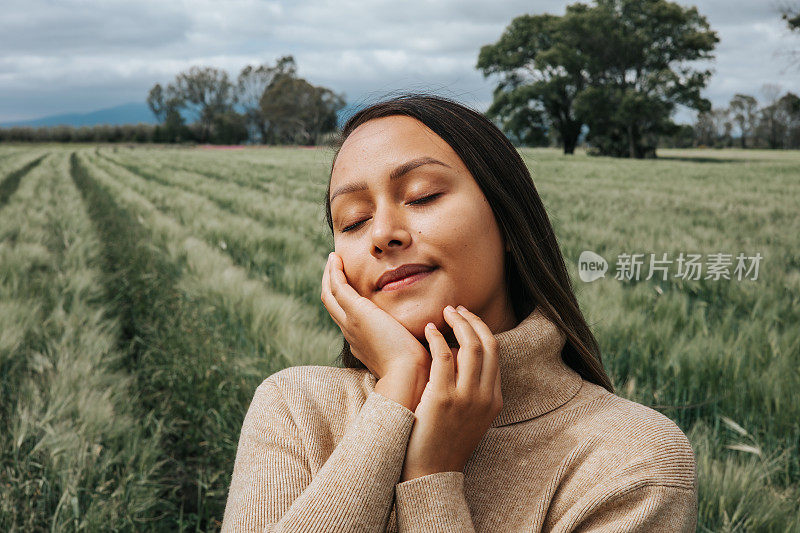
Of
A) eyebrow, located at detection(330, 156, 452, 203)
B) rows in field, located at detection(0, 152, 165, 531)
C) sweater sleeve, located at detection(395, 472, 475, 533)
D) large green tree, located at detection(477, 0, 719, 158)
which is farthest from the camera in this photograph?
large green tree, located at detection(477, 0, 719, 158)

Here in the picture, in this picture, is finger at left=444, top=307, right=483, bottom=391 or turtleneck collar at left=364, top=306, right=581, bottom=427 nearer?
finger at left=444, top=307, right=483, bottom=391

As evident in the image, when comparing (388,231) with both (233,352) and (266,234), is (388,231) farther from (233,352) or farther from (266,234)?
(266,234)

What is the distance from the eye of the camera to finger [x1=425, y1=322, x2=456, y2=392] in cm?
89

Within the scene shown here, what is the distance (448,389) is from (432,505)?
0.54ft

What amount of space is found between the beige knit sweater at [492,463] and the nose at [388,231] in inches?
9.9

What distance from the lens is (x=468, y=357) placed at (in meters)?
0.91

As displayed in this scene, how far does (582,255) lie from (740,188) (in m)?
3.83

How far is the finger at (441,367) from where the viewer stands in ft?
2.92

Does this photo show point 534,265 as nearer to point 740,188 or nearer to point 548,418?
point 548,418

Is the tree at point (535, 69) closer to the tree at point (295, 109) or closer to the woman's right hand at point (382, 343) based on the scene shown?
the woman's right hand at point (382, 343)

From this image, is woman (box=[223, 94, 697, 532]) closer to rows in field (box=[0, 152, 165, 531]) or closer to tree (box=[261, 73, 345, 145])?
rows in field (box=[0, 152, 165, 531])

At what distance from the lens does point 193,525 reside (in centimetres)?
215

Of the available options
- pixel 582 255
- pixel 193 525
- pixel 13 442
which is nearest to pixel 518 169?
pixel 193 525

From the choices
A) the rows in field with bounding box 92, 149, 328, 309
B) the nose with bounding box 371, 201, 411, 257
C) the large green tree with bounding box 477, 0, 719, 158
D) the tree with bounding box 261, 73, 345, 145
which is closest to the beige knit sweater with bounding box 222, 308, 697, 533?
the nose with bounding box 371, 201, 411, 257
